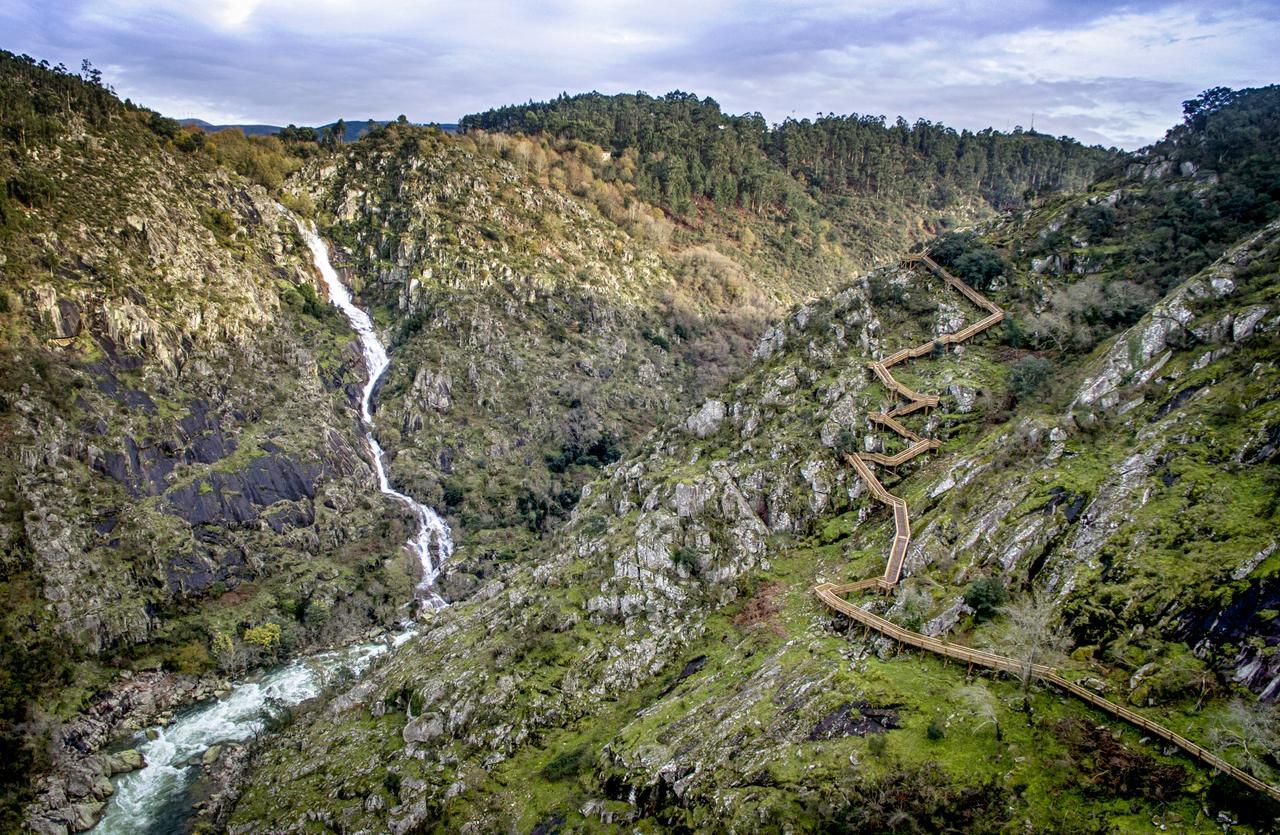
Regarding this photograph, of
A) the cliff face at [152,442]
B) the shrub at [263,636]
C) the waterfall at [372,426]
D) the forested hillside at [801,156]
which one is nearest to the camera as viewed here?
the cliff face at [152,442]

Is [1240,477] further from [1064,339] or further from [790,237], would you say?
[790,237]

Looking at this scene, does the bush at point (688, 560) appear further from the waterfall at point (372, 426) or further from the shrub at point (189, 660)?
the shrub at point (189, 660)

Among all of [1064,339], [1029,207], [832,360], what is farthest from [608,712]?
[1029,207]

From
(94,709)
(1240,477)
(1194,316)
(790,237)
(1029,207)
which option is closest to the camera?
(1240,477)

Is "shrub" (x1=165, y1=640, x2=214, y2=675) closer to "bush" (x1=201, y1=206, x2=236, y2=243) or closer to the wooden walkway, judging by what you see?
the wooden walkway

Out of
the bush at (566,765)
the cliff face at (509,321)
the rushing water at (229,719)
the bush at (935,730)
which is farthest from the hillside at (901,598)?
the cliff face at (509,321)

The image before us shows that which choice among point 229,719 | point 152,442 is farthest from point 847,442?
point 152,442
